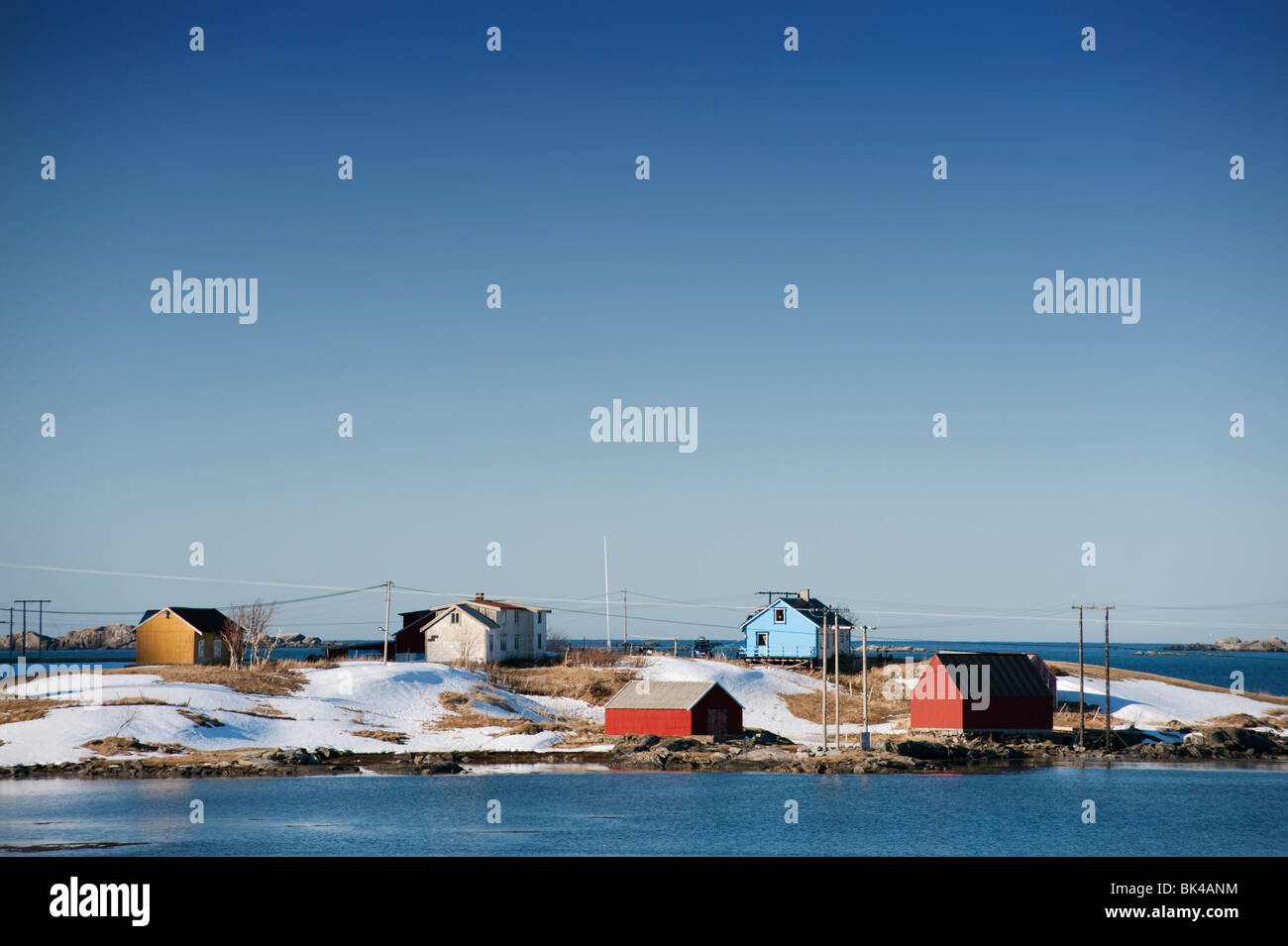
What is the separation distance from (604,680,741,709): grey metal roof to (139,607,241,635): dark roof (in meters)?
34.7

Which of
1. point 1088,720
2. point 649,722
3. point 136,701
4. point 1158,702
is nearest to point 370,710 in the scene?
point 136,701

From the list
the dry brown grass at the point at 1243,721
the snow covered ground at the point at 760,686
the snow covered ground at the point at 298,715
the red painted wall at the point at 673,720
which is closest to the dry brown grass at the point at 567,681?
the snow covered ground at the point at 298,715

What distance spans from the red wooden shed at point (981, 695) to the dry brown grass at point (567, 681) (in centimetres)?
2215

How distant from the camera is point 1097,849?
4959 cm

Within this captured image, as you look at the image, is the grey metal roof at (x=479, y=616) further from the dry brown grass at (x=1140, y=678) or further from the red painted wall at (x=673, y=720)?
the dry brown grass at (x=1140, y=678)

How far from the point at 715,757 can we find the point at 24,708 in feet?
133

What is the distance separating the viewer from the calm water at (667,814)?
157 feet

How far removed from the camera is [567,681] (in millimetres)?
92000
